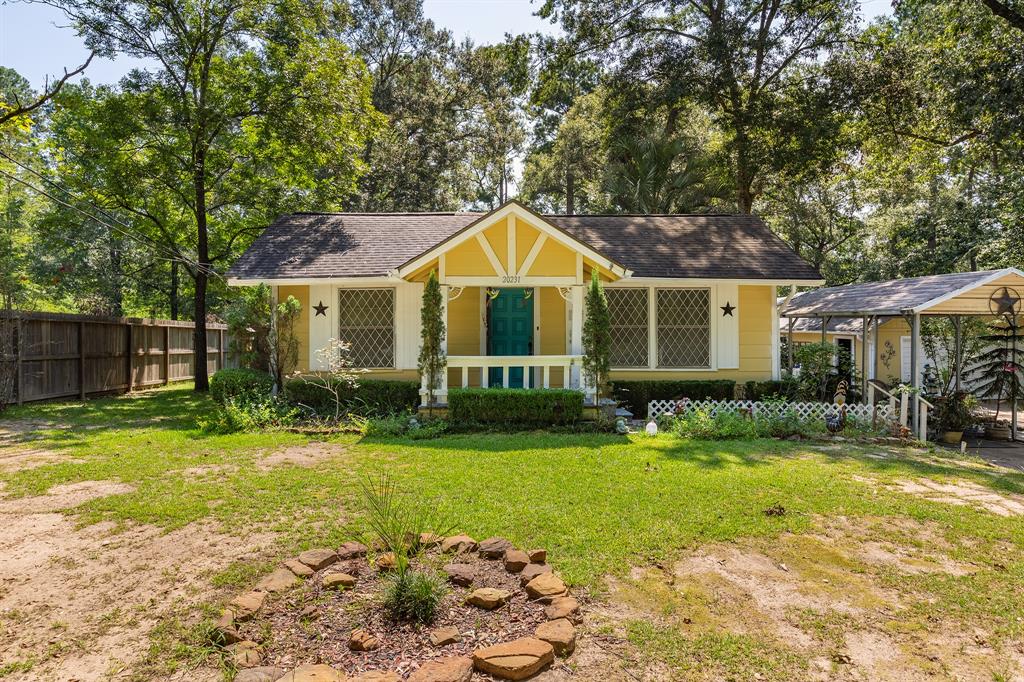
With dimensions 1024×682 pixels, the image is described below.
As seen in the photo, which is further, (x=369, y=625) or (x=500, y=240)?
(x=500, y=240)

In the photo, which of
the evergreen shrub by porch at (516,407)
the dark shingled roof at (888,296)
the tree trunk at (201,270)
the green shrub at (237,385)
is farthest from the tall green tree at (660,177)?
the green shrub at (237,385)

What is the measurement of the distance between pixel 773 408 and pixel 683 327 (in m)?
2.60

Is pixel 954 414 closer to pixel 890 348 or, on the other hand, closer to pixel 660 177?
pixel 890 348

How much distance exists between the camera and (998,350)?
11.1 meters

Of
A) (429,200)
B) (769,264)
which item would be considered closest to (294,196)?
(429,200)

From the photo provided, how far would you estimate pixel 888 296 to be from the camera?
1155 cm

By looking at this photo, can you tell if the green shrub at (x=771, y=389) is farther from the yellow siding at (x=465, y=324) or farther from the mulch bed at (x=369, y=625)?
the mulch bed at (x=369, y=625)

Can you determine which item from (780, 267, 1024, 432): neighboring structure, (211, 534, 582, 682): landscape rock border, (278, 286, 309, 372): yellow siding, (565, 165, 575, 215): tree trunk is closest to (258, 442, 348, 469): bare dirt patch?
(211, 534, 582, 682): landscape rock border

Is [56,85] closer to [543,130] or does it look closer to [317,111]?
[317,111]

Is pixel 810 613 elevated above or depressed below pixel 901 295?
below

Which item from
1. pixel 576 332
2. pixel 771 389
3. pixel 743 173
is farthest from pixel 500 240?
pixel 743 173

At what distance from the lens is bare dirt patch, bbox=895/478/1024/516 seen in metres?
5.61

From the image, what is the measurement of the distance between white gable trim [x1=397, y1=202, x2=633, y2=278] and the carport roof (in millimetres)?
5669

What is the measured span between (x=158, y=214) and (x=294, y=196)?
3.79 metres
